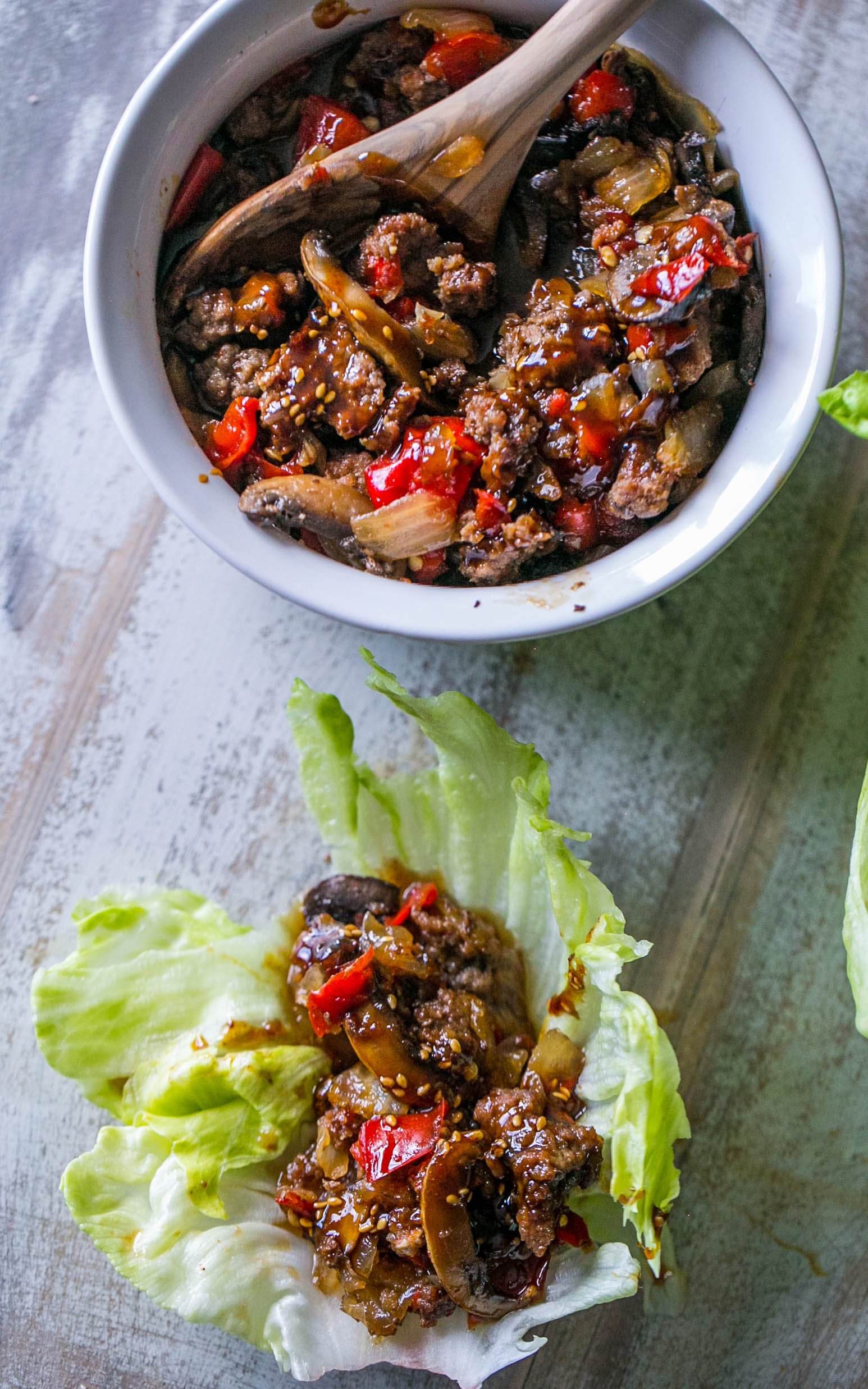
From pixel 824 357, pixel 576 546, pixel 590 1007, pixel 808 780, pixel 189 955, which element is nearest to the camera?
pixel 824 357

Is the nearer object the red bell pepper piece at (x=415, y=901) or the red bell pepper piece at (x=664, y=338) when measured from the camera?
the red bell pepper piece at (x=664, y=338)

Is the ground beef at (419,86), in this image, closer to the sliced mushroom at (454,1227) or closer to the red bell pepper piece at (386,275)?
the red bell pepper piece at (386,275)

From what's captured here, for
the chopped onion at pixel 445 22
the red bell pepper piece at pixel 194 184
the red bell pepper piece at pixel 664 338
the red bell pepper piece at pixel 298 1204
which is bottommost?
the red bell pepper piece at pixel 298 1204

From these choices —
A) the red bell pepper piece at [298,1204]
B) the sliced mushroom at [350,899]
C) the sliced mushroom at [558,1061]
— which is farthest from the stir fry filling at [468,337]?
the red bell pepper piece at [298,1204]

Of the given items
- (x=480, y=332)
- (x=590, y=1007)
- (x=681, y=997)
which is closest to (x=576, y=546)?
(x=480, y=332)

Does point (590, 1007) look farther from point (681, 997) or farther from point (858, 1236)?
point (858, 1236)

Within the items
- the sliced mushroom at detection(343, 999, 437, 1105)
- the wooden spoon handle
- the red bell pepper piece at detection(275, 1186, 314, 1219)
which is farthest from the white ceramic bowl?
the red bell pepper piece at detection(275, 1186, 314, 1219)

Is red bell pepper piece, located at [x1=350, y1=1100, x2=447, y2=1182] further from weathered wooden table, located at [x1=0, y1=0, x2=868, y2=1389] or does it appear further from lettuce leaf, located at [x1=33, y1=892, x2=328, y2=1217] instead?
weathered wooden table, located at [x1=0, y1=0, x2=868, y2=1389]
